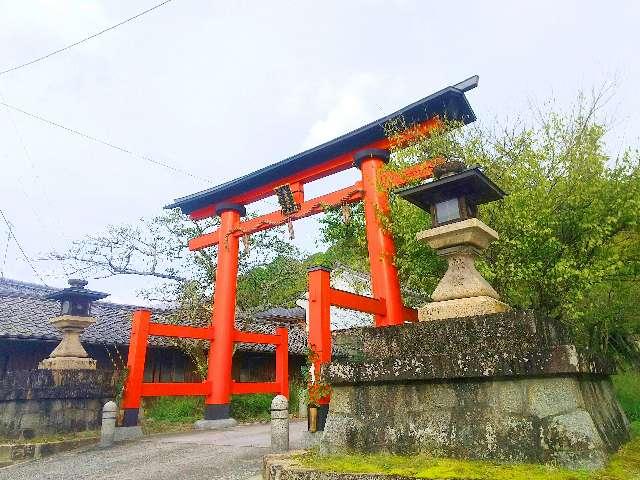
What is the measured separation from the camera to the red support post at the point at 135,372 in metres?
8.80

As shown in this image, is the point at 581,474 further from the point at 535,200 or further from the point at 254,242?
the point at 254,242

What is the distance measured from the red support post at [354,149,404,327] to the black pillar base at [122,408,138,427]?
5419mm

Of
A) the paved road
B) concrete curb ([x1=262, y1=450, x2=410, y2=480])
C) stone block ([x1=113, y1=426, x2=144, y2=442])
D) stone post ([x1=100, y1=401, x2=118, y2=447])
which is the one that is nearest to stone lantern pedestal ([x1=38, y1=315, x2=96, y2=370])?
stone block ([x1=113, y1=426, x2=144, y2=442])

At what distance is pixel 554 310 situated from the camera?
21.6 feet

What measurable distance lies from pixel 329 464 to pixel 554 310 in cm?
495

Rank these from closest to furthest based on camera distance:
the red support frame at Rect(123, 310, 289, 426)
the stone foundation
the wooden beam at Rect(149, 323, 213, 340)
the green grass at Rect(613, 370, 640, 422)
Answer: the stone foundation
the green grass at Rect(613, 370, 640, 422)
the red support frame at Rect(123, 310, 289, 426)
the wooden beam at Rect(149, 323, 213, 340)

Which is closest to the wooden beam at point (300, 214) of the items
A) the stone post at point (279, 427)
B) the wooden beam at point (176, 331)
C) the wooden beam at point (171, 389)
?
the wooden beam at point (176, 331)

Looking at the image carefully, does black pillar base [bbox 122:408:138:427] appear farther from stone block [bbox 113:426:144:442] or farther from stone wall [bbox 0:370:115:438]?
stone wall [bbox 0:370:115:438]

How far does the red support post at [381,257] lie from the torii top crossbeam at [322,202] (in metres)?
0.02

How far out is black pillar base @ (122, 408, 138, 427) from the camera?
28.4ft

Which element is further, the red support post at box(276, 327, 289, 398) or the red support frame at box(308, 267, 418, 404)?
the red support post at box(276, 327, 289, 398)

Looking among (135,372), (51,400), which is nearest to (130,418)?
(135,372)

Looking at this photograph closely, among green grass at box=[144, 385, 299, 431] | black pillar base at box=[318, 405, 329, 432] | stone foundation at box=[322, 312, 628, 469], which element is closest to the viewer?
stone foundation at box=[322, 312, 628, 469]

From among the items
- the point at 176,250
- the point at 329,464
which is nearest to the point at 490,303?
the point at 329,464
